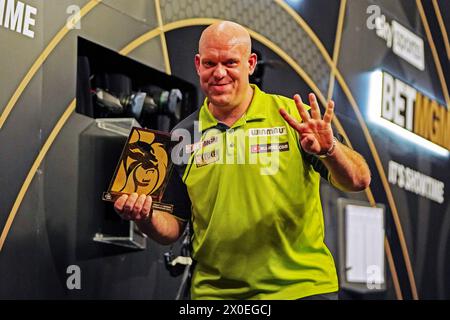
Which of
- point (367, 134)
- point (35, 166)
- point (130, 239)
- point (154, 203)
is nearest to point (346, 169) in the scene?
point (154, 203)

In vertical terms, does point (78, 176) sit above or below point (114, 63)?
below

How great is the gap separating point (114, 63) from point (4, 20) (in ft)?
1.29

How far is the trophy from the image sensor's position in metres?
2.50

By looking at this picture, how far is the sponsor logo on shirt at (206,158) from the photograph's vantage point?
262cm

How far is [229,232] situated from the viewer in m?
2.57

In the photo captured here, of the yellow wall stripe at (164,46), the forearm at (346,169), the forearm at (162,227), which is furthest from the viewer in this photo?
the yellow wall stripe at (164,46)

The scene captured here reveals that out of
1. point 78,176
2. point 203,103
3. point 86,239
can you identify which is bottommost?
point 86,239

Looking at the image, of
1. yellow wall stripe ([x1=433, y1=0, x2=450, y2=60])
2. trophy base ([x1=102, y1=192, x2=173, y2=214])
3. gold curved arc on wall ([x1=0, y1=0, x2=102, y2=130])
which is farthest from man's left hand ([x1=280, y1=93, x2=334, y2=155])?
yellow wall stripe ([x1=433, y1=0, x2=450, y2=60])

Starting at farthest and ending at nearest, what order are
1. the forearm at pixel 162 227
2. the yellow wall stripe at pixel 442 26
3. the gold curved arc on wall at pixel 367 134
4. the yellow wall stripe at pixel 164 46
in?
the yellow wall stripe at pixel 442 26
the gold curved arc on wall at pixel 367 134
the yellow wall stripe at pixel 164 46
the forearm at pixel 162 227

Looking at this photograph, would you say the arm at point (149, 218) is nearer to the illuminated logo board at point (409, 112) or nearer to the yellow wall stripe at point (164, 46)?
the yellow wall stripe at point (164, 46)

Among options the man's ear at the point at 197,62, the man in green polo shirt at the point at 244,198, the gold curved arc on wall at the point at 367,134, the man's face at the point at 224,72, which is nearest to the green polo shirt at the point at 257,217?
the man in green polo shirt at the point at 244,198

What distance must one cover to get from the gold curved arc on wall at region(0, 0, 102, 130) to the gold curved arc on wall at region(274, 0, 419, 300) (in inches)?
27.0
